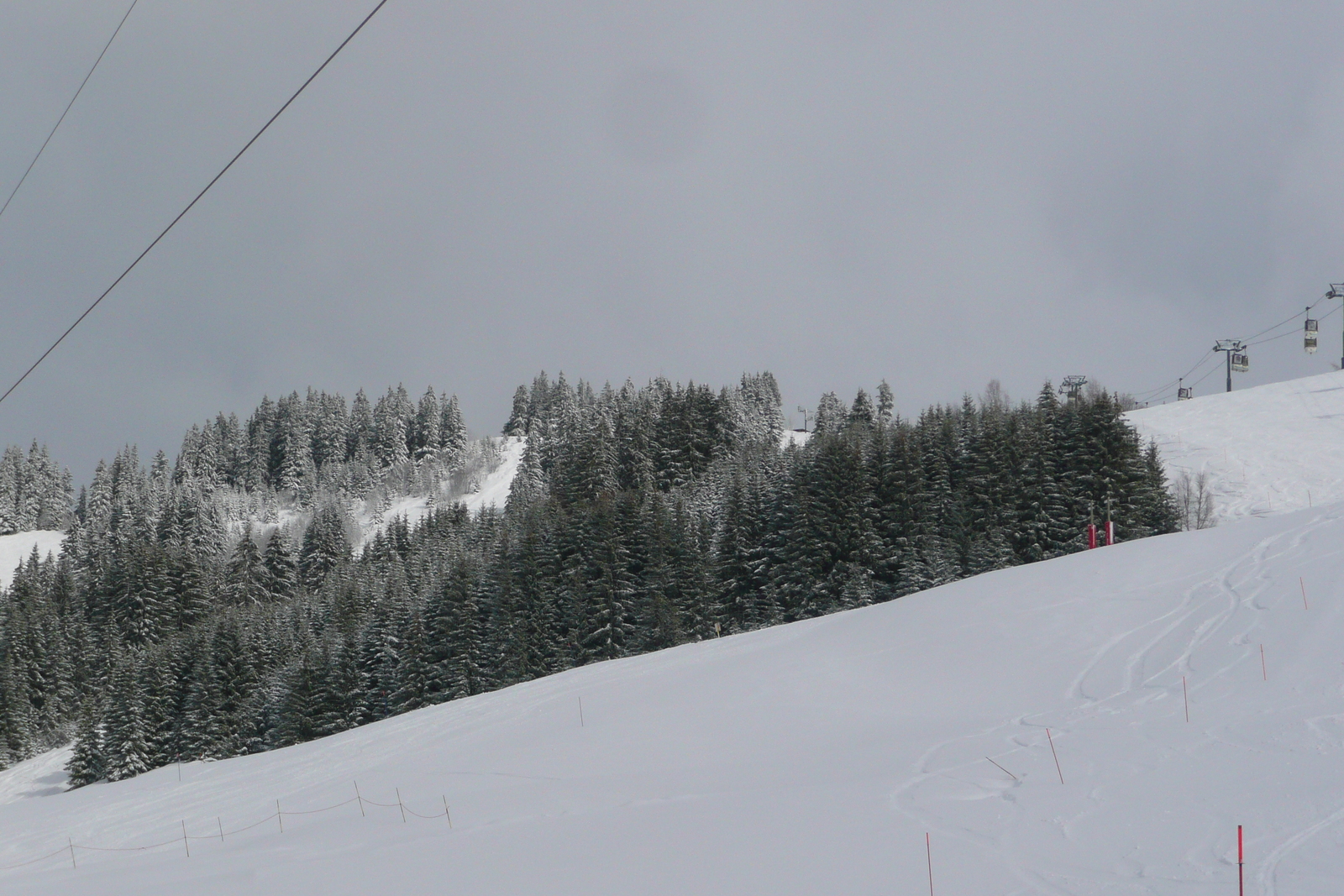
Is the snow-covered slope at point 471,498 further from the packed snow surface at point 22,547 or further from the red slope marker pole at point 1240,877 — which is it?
the red slope marker pole at point 1240,877

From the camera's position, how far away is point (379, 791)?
19.9 m

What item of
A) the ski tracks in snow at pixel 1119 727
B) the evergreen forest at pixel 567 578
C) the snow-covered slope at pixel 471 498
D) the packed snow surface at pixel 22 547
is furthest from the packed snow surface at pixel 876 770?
the packed snow surface at pixel 22 547

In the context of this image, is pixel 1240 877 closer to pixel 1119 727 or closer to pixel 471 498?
pixel 1119 727

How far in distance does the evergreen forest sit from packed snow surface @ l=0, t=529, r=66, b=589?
106ft

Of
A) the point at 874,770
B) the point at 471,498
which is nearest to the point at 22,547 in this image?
the point at 471,498

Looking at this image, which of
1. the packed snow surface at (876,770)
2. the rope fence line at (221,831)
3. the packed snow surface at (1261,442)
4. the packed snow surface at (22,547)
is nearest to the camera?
the packed snow surface at (876,770)

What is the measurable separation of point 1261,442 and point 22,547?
Result: 173207 millimetres

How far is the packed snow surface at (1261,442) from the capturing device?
219 ft

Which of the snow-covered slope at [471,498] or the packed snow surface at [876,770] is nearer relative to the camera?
the packed snow surface at [876,770]

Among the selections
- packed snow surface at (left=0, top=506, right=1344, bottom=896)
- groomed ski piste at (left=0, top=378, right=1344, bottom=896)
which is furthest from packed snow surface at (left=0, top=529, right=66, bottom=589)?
groomed ski piste at (left=0, top=378, right=1344, bottom=896)

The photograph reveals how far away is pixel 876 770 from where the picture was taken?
15641 millimetres

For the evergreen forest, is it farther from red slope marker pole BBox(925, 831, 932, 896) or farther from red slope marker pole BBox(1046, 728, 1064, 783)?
red slope marker pole BBox(925, 831, 932, 896)

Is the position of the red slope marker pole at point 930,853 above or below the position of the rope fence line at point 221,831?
above

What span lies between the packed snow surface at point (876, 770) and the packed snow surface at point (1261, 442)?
133ft
